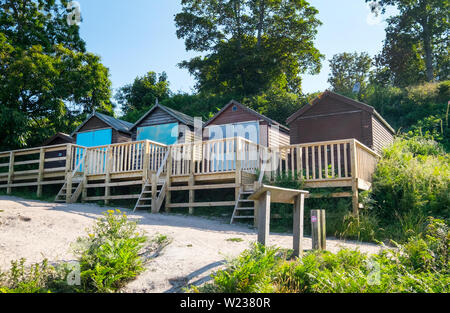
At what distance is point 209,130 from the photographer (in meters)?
20.3

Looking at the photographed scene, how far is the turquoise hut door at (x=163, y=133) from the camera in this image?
19953 millimetres

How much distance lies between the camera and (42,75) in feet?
69.5

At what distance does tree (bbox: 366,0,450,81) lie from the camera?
99.6 ft

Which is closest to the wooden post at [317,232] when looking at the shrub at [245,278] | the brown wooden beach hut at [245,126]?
the shrub at [245,278]

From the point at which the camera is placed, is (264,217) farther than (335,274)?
Yes

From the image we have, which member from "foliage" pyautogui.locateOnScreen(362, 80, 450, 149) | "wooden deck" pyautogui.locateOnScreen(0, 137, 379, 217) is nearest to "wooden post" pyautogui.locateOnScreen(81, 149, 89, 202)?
"wooden deck" pyautogui.locateOnScreen(0, 137, 379, 217)

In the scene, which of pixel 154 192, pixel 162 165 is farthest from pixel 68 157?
pixel 154 192

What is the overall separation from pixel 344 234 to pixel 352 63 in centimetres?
3519

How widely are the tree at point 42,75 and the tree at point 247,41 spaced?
912cm

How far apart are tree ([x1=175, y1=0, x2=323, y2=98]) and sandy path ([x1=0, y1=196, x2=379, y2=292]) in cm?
2355

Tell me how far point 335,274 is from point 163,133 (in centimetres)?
1619

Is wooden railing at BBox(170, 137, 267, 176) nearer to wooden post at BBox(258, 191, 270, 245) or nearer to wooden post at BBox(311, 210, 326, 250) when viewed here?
wooden post at BBox(311, 210, 326, 250)

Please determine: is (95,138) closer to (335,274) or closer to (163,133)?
(163,133)
